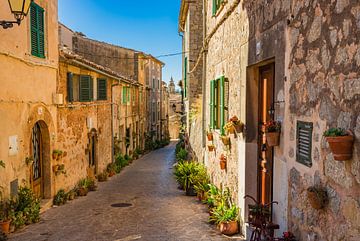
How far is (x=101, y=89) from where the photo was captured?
16766 mm

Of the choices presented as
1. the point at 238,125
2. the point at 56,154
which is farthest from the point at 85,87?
the point at 238,125

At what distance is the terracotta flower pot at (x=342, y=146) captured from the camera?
2738 millimetres

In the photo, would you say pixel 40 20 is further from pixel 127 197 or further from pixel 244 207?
pixel 244 207

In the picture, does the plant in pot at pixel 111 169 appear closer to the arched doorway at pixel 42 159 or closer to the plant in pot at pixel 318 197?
the arched doorway at pixel 42 159

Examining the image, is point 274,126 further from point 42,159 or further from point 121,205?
point 42,159

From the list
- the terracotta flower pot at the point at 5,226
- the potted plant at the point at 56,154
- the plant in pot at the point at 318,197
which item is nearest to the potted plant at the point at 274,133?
the plant in pot at the point at 318,197

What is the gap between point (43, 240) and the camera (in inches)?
276

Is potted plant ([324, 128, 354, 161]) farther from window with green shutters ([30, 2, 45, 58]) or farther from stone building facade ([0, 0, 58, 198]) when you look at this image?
window with green shutters ([30, 2, 45, 58])

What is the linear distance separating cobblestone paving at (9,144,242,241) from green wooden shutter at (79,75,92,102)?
11.8ft

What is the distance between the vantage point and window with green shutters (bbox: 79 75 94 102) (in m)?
13.3

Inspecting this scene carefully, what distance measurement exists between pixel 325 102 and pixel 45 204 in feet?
28.8

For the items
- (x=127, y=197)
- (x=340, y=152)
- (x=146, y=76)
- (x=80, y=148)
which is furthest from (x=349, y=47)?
(x=146, y=76)

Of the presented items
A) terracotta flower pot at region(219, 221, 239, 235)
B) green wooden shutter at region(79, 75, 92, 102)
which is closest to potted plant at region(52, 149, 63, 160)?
green wooden shutter at region(79, 75, 92, 102)

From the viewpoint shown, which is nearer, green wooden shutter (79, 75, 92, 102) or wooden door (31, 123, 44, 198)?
wooden door (31, 123, 44, 198)
